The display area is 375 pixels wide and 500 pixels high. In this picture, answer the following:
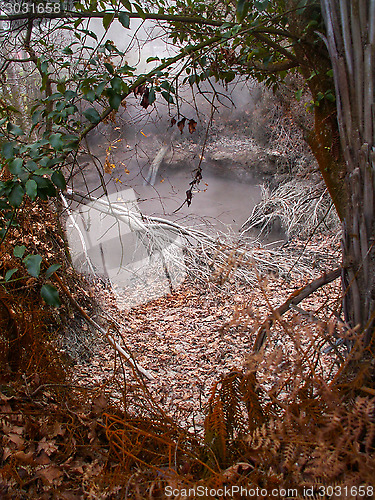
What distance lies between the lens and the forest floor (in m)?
2.52

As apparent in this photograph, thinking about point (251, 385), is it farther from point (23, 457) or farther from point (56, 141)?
point (56, 141)

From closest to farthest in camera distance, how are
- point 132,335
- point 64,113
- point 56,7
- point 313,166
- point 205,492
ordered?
point 205,492 → point 64,113 → point 56,7 → point 132,335 → point 313,166

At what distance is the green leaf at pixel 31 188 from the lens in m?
0.80

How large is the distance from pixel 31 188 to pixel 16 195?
0.18ft

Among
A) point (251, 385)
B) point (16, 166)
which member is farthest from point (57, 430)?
point (16, 166)

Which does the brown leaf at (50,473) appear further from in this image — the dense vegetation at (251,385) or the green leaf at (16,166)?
the green leaf at (16,166)

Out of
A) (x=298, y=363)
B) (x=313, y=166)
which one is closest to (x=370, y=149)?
(x=298, y=363)

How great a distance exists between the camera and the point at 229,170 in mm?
7020

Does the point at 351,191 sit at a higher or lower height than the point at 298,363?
higher

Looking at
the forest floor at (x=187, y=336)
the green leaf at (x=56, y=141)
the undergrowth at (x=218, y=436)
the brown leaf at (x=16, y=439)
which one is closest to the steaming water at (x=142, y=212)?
the forest floor at (x=187, y=336)

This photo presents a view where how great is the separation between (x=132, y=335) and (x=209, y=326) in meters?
0.68

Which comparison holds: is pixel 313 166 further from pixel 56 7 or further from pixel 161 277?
pixel 56 7

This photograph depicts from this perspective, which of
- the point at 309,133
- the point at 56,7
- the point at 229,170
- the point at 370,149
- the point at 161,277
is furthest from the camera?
the point at 229,170

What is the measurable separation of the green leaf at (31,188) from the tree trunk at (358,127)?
689 mm
